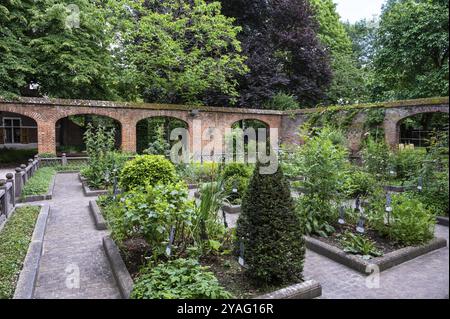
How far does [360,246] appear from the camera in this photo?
4602 mm

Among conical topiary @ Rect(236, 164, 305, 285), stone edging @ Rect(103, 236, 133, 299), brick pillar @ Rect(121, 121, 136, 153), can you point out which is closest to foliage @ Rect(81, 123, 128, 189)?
stone edging @ Rect(103, 236, 133, 299)

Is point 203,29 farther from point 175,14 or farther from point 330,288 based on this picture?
point 330,288

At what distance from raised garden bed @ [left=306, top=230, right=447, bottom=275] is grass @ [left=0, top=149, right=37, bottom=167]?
1715cm

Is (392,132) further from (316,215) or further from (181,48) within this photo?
(181,48)

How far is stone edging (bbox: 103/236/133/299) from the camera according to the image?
349cm

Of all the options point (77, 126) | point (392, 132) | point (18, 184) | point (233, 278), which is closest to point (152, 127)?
point (77, 126)

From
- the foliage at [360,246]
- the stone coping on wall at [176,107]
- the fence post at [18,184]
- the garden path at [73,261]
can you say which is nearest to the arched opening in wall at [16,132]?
the stone coping on wall at [176,107]

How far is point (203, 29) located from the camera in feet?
58.3

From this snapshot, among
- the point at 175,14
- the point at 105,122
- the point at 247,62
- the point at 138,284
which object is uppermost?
the point at 175,14

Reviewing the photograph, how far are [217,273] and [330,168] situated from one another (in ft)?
8.86

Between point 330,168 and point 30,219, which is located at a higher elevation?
point 330,168

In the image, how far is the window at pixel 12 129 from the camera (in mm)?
23203

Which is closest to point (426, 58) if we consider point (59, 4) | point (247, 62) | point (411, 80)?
point (411, 80)

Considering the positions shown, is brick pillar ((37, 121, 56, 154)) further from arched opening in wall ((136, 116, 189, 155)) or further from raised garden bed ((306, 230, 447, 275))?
raised garden bed ((306, 230, 447, 275))
